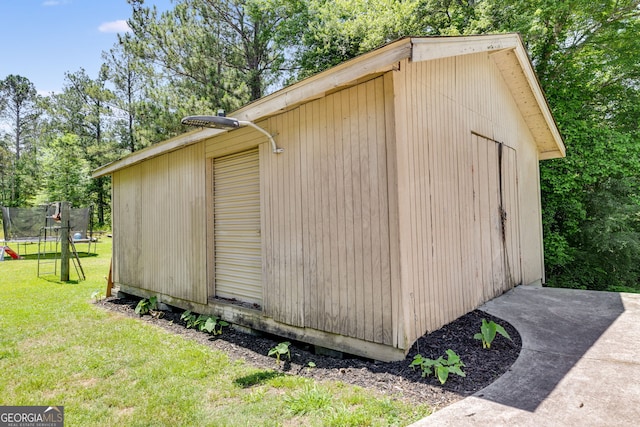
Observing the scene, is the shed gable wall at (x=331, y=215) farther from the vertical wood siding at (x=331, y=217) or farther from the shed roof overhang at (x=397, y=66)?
the shed roof overhang at (x=397, y=66)

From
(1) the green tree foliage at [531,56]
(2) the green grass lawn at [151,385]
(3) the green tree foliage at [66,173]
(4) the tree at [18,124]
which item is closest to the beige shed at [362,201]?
(2) the green grass lawn at [151,385]

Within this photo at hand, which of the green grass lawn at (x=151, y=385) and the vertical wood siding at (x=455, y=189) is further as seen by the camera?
the vertical wood siding at (x=455, y=189)

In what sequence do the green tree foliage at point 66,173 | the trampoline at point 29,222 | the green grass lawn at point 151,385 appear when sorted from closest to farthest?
the green grass lawn at point 151,385 → the trampoline at point 29,222 → the green tree foliage at point 66,173

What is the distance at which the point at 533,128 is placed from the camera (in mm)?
6508

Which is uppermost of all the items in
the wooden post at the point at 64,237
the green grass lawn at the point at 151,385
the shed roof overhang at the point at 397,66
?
the shed roof overhang at the point at 397,66

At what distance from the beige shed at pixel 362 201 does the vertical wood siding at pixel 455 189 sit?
0.02m

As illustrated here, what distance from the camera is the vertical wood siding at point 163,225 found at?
5.04 meters

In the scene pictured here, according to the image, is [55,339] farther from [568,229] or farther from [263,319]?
[568,229]

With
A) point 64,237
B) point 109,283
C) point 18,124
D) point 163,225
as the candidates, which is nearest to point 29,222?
point 64,237

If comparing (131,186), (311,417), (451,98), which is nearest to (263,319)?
(311,417)

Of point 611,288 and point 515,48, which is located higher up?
point 515,48

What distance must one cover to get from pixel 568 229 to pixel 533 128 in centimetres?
524

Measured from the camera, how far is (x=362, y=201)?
314cm

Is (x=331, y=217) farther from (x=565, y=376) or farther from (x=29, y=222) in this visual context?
(x=29, y=222)
